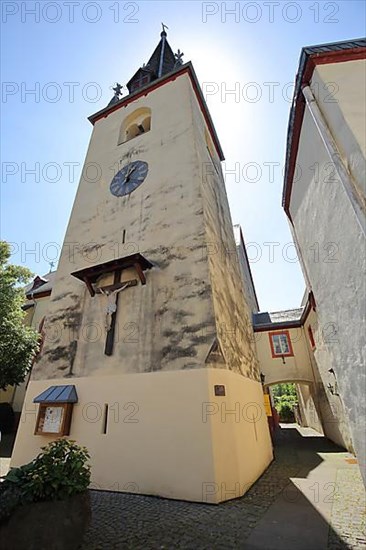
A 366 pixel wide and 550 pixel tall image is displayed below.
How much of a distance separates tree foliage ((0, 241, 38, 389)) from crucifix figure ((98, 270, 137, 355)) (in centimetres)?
357

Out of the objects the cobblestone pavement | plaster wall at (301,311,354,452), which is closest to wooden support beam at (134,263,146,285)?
the cobblestone pavement

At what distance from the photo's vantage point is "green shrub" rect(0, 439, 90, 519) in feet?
10.2

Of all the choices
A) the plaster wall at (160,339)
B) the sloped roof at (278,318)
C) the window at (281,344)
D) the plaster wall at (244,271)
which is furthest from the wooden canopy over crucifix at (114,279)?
the window at (281,344)

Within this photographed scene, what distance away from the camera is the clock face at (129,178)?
10.4 meters

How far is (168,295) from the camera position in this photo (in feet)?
23.7

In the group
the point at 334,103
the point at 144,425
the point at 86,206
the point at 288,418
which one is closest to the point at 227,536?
the point at 144,425

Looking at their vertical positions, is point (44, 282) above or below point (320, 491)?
above

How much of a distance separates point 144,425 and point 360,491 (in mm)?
4404

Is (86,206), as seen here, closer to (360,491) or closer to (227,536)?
(227,536)

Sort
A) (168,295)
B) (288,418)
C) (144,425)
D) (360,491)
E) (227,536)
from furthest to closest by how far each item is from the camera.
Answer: (288,418), (168,295), (144,425), (360,491), (227,536)

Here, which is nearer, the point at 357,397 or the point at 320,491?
the point at 357,397

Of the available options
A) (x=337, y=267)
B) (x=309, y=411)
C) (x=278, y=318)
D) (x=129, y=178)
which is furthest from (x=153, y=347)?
(x=309, y=411)

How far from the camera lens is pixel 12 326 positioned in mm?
9750

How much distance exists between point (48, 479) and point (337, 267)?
530cm
